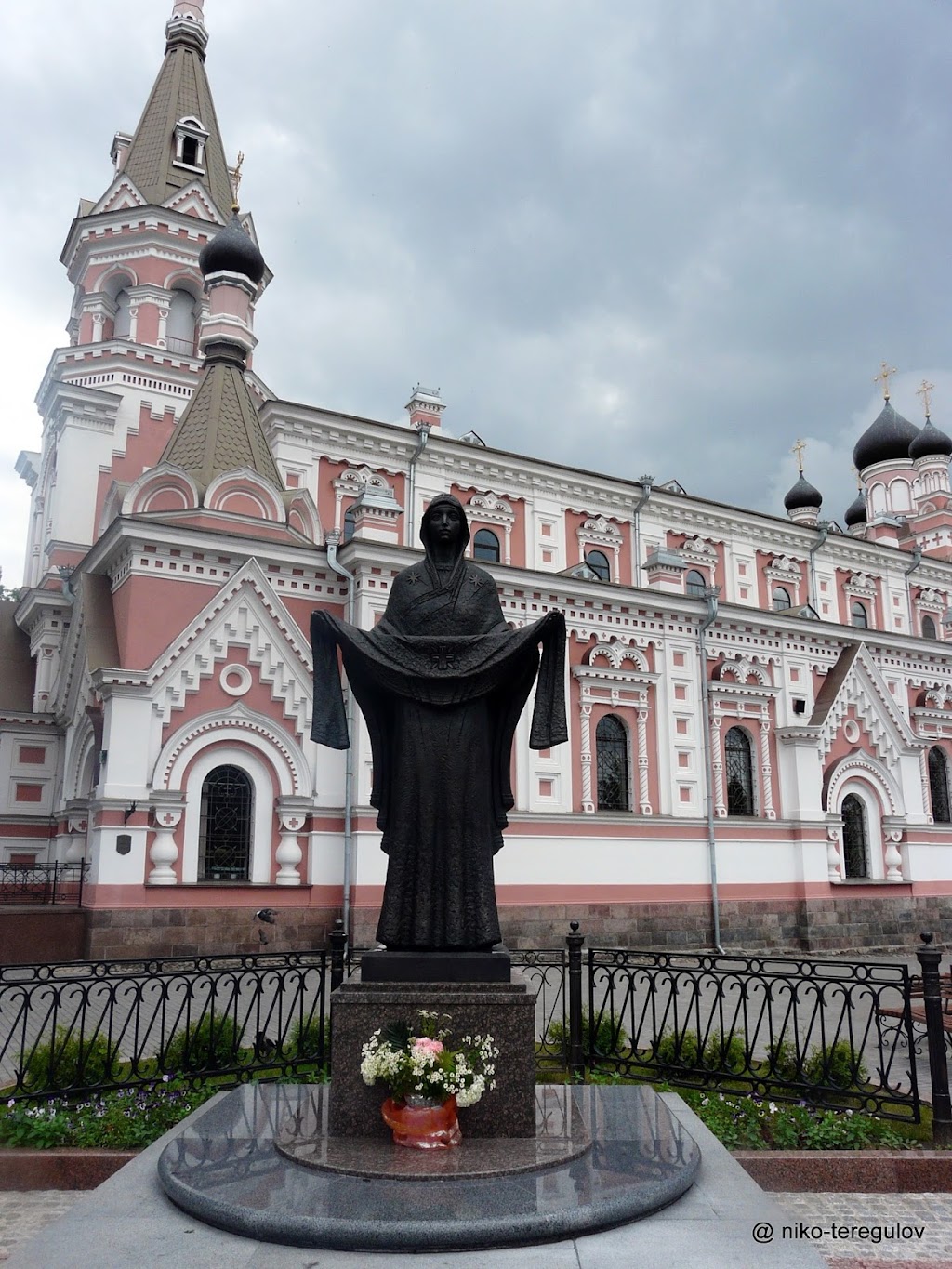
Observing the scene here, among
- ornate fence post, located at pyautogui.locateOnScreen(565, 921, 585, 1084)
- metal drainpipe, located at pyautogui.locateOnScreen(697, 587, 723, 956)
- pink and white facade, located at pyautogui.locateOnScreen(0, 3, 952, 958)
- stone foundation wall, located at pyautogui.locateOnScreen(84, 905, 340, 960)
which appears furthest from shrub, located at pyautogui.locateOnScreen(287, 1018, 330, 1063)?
metal drainpipe, located at pyautogui.locateOnScreen(697, 587, 723, 956)

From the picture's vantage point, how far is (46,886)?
52.4 ft

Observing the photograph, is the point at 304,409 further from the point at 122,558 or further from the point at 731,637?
the point at 731,637

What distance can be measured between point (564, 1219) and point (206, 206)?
78.4ft

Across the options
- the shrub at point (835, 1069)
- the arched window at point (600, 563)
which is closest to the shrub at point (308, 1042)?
the shrub at point (835, 1069)

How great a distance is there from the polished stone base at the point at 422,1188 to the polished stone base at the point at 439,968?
2.45ft

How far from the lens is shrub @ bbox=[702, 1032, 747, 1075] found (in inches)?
282

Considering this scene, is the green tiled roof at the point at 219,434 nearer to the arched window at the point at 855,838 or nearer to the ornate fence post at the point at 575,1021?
the ornate fence post at the point at 575,1021

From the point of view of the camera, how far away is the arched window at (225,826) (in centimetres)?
1552

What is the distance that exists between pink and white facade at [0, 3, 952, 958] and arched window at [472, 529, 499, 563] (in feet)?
0.27

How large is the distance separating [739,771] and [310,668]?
30.6 ft

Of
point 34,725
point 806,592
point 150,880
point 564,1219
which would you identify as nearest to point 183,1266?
point 564,1219

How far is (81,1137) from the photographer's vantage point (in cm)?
602

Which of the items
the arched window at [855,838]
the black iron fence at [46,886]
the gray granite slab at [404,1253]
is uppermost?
the arched window at [855,838]

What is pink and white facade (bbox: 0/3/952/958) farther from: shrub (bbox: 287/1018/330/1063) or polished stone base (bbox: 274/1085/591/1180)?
polished stone base (bbox: 274/1085/591/1180)
